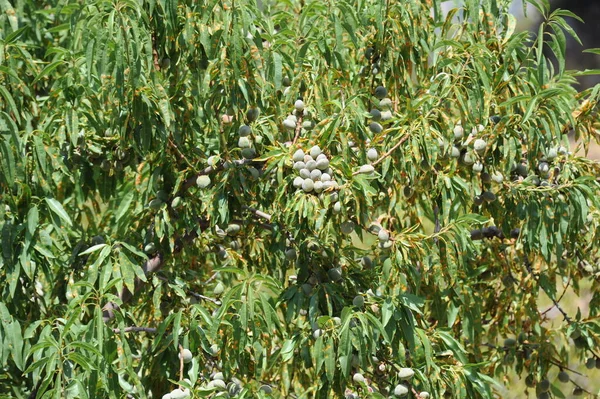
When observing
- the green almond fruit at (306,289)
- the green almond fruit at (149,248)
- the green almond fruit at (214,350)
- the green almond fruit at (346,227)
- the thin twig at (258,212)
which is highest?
the green almond fruit at (346,227)

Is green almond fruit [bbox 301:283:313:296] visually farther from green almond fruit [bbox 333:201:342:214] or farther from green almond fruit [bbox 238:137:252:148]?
green almond fruit [bbox 238:137:252:148]

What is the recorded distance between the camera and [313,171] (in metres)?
1.97

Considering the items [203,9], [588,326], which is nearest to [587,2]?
[588,326]

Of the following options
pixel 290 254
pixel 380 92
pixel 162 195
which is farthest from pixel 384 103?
pixel 162 195

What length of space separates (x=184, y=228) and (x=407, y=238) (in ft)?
2.40

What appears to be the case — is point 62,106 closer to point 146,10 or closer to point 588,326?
point 146,10

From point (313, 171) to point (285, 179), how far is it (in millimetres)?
123

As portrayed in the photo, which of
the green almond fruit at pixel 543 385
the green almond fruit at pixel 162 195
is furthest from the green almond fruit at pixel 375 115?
the green almond fruit at pixel 543 385

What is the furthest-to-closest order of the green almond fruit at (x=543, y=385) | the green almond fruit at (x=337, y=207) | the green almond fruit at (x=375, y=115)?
the green almond fruit at (x=543, y=385), the green almond fruit at (x=375, y=115), the green almond fruit at (x=337, y=207)

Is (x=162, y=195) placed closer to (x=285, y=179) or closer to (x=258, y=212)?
(x=258, y=212)

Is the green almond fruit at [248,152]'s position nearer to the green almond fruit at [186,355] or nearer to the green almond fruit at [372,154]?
the green almond fruit at [372,154]

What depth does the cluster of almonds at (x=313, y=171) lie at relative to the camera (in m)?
1.96

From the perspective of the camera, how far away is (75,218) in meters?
2.96

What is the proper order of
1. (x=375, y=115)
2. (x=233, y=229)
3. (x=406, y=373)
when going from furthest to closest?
(x=233, y=229) → (x=375, y=115) → (x=406, y=373)
